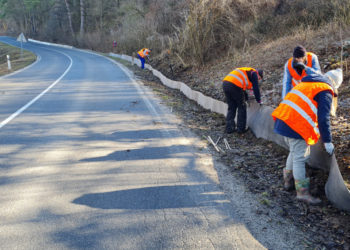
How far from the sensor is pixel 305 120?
3.93m

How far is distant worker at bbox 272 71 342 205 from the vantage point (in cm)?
382

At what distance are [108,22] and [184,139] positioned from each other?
190 ft

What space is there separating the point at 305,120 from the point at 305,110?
12 centimetres

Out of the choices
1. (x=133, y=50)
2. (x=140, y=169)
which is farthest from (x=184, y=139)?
(x=133, y=50)

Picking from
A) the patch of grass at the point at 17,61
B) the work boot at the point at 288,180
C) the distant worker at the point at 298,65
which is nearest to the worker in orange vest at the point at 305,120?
the work boot at the point at 288,180

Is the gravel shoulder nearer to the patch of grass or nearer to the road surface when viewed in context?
the road surface

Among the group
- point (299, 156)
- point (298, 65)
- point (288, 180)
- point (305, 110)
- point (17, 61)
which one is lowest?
point (288, 180)

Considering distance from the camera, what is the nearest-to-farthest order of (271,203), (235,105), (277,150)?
(271,203)
(277,150)
(235,105)

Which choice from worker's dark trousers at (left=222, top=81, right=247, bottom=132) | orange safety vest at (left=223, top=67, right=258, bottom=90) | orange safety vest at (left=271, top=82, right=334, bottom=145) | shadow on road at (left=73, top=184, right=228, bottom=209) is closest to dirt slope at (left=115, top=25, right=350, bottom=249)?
worker's dark trousers at (left=222, top=81, right=247, bottom=132)

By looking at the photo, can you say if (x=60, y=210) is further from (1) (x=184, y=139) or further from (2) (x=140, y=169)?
(1) (x=184, y=139)

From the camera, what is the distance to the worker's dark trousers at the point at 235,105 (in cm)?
711

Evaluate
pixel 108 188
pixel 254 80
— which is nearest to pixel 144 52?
pixel 254 80

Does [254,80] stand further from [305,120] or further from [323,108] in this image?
[323,108]

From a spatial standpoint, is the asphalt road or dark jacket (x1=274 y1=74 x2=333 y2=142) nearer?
the asphalt road
